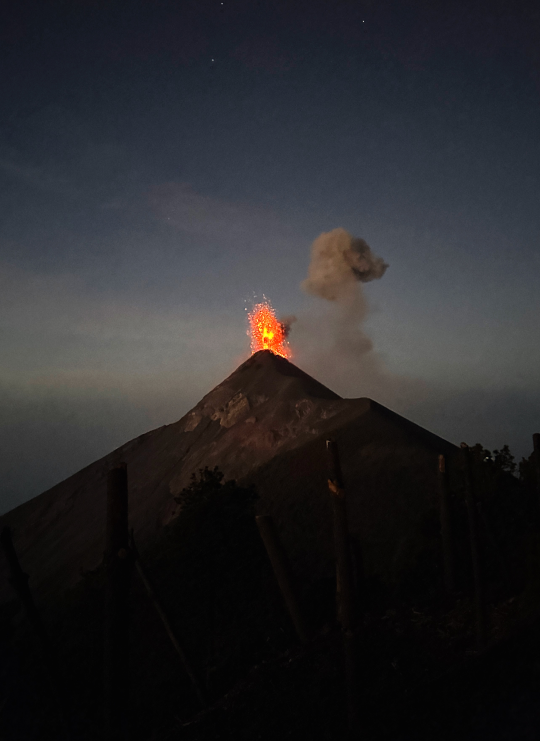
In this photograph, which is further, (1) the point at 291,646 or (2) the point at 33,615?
(1) the point at 291,646

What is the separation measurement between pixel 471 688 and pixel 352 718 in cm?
543

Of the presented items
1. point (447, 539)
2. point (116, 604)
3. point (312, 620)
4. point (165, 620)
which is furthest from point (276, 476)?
point (116, 604)

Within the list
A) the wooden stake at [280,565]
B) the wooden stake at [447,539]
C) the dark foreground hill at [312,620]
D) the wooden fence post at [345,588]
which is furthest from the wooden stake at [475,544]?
the wooden fence post at [345,588]

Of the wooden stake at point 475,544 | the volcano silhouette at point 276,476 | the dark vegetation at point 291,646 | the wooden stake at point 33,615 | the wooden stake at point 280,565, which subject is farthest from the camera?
the volcano silhouette at point 276,476

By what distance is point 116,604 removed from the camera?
26.9 ft

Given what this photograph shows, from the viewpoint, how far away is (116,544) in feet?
26.7

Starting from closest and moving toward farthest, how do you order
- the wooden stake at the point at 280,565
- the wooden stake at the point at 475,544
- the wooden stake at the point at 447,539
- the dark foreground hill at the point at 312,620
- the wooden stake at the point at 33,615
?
the dark foreground hill at the point at 312,620 → the wooden stake at the point at 33,615 → the wooden stake at the point at 280,565 → the wooden stake at the point at 475,544 → the wooden stake at the point at 447,539

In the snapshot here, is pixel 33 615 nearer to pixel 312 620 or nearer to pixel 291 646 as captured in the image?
pixel 291 646

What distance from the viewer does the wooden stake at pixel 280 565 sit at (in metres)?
15.1

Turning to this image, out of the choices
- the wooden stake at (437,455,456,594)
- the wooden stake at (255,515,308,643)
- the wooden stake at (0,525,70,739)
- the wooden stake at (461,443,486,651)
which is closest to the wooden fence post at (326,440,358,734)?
the wooden stake at (255,515,308,643)

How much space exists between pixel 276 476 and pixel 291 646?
1070 inches

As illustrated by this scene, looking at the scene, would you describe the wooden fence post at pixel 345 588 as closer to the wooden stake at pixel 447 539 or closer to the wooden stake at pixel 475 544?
the wooden stake at pixel 475 544

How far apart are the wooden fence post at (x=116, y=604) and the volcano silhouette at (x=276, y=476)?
1995 cm

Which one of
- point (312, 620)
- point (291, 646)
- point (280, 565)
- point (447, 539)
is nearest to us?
point (280, 565)
